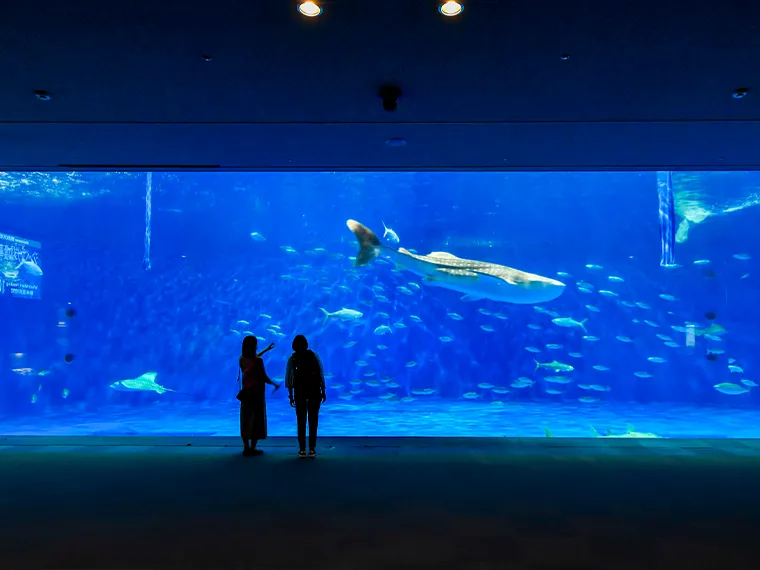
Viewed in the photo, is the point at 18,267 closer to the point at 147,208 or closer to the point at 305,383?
the point at 147,208

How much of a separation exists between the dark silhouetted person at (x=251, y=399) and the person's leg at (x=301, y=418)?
0.98 ft

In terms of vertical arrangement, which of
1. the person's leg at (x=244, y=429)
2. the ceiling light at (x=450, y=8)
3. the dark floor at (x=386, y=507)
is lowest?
the dark floor at (x=386, y=507)

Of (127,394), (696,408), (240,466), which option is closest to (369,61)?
(240,466)

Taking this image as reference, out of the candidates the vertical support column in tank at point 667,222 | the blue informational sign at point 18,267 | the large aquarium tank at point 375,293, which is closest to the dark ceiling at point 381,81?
the blue informational sign at point 18,267

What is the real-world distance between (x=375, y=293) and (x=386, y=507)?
17.7 m

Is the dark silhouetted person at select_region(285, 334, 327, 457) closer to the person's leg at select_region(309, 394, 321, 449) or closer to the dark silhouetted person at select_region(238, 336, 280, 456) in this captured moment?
the person's leg at select_region(309, 394, 321, 449)

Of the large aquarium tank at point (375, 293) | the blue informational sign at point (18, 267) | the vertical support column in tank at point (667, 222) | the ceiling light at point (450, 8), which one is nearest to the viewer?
the ceiling light at point (450, 8)

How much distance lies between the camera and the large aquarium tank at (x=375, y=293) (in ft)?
78.7

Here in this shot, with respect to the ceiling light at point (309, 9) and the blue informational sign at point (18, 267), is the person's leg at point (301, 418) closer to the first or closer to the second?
the ceiling light at point (309, 9)

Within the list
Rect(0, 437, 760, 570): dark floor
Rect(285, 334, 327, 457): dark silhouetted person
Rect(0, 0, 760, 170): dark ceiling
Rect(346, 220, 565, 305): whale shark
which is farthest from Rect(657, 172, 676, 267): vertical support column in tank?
Rect(285, 334, 327, 457): dark silhouetted person

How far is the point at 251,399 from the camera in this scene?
5.14 metres

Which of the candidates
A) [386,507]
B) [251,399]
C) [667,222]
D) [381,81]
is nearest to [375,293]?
[667,222]

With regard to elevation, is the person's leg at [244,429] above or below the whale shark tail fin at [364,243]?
below

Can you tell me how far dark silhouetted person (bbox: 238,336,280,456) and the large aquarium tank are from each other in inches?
518
